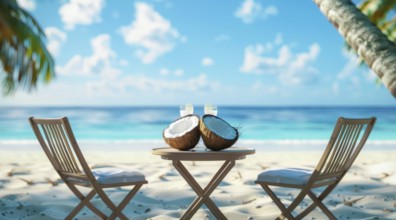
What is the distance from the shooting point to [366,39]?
3.04 m

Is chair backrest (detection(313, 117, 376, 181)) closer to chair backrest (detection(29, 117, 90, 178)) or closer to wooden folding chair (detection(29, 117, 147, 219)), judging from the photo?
wooden folding chair (detection(29, 117, 147, 219))

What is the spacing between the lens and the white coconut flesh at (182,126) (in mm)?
4004

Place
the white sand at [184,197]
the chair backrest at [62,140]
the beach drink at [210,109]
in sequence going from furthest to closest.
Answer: the white sand at [184,197] < the beach drink at [210,109] < the chair backrest at [62,140]

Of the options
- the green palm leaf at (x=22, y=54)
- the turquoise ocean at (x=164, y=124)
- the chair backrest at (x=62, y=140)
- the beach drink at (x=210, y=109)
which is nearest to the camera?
the chair backrest at (x=62, y=140)

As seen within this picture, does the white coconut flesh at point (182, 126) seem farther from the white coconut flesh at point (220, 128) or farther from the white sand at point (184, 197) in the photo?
the white sand at point (184, 197)

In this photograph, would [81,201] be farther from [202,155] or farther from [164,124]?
[164,124]

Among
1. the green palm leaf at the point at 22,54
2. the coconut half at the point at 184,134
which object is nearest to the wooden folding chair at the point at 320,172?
the coconut half at the point at 184,134

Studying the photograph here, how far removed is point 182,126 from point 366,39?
1568mm

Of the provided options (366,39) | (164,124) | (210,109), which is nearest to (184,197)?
(210,109)

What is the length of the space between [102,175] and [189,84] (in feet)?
121

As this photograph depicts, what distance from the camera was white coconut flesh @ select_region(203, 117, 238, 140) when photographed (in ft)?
13.1

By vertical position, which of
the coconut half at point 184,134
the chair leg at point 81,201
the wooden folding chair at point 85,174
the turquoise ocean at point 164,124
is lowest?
the chair leg at point 81,201

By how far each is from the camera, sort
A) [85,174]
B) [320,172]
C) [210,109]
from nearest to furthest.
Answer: [85,174]
[320,172]
[210,109]

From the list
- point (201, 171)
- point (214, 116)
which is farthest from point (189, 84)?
point (214, 116)
